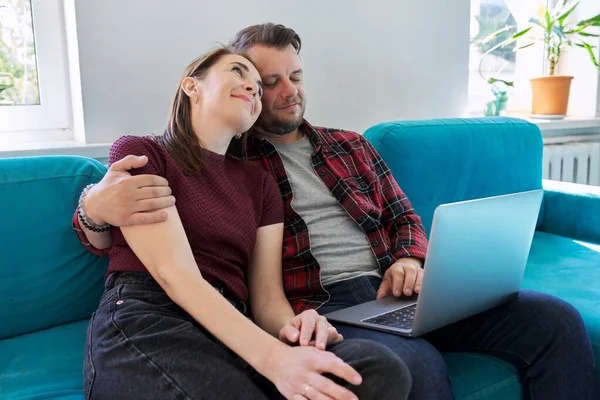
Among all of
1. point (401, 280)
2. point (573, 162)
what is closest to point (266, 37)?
point (401, 280)

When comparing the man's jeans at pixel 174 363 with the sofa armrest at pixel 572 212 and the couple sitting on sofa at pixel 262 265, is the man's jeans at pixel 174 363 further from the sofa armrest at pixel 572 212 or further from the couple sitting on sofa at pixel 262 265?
the sofa armrest at pixel 572 212

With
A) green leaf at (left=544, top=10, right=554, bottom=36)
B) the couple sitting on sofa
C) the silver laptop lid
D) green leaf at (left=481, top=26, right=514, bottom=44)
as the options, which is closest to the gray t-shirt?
the couple sitting on sofa

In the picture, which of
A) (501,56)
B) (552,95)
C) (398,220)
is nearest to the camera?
(398,220)

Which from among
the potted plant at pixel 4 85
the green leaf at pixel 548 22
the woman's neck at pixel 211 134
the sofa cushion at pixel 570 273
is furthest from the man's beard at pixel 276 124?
the green leaf at pixel 548 22

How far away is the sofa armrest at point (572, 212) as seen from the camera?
6.86ft

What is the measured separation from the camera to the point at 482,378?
4.12 feet

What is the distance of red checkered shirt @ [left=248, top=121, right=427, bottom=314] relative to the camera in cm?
143

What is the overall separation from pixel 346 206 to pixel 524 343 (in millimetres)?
519

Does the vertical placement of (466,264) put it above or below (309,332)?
above

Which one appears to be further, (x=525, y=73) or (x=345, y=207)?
(x=525, y=73)

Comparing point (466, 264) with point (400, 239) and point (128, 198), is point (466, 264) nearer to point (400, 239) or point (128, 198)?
point (400, 239)

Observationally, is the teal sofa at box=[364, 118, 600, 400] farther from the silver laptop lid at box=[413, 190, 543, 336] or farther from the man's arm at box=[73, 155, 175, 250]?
the man's arm at box=[73, 155, 175, 250]

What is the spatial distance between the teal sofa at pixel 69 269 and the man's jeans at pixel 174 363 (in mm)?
199

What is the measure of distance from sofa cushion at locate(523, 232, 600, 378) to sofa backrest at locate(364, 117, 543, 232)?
25cm
